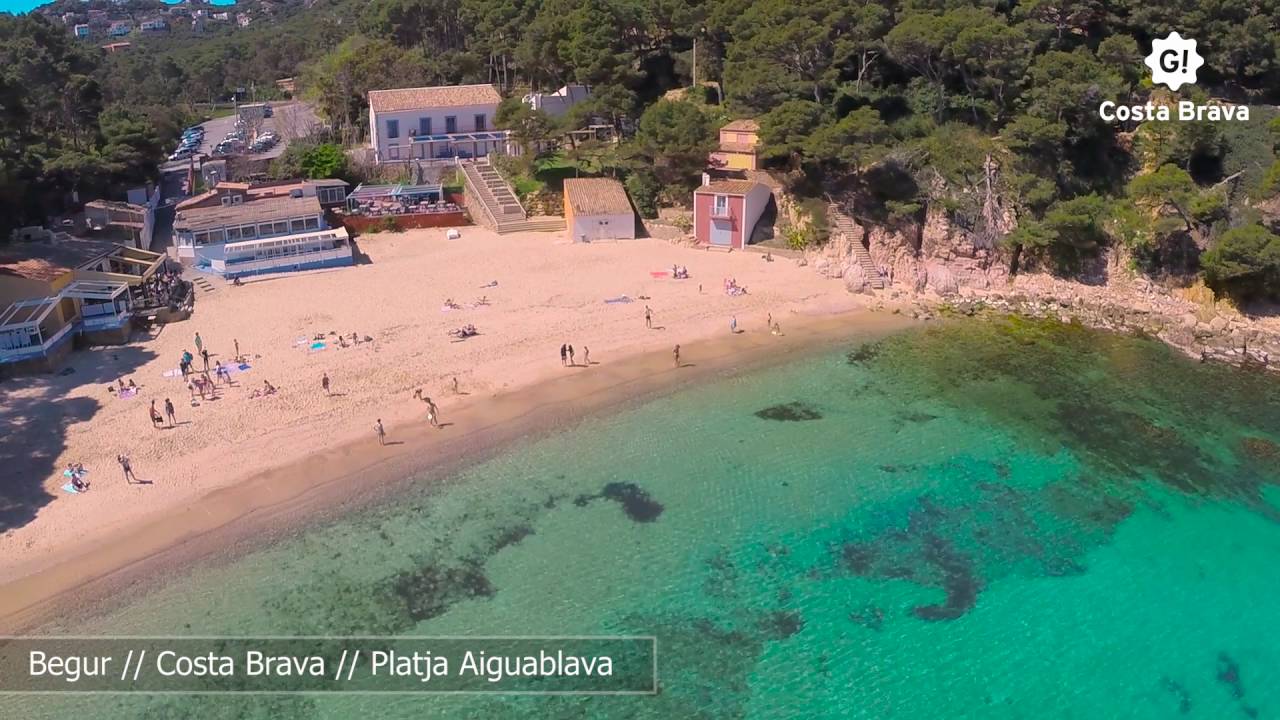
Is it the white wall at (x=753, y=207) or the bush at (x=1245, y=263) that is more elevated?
the white wall at (x=753, y=207)

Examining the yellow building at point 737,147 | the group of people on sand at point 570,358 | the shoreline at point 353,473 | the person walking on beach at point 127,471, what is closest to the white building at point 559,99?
the yellow building at point 737,147

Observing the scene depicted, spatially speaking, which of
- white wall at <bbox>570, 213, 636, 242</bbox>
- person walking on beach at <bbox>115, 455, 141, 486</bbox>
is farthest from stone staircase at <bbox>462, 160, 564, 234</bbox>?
Answer: person walking on beach at <bbox>115, 455, 141, 486</bbox>

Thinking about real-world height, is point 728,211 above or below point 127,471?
above

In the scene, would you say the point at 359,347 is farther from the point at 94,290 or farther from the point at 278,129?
the point at 278,129

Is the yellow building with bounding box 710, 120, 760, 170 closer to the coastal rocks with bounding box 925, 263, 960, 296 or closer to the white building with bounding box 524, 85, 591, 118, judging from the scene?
the coastal rocks with bounding box 925, 263, 960, 296

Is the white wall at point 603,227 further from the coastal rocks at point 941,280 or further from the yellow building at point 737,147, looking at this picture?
the coastal rocks at point 941,280

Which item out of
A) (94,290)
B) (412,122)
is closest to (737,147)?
(412,122)

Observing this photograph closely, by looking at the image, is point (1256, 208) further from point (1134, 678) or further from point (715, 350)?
point (1134, 678)
